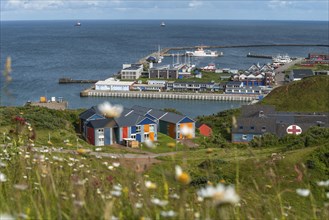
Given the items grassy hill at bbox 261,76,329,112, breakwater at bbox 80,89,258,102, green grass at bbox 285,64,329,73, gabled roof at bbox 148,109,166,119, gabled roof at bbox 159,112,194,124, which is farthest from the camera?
green grass at bbox 285,64,329,73

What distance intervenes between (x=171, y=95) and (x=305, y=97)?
14036mm

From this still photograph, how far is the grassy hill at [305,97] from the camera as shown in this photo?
80.3 feet

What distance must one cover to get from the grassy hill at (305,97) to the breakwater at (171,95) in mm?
8798

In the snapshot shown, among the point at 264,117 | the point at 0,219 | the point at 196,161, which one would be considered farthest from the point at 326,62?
the point at 0,219

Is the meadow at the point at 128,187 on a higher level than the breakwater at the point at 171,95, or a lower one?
higher

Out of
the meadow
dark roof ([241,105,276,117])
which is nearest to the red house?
dark roof ([241,105,276,117])

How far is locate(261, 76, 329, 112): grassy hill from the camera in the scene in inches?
963

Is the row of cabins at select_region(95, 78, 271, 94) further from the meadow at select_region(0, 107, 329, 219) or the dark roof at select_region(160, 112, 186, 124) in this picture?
the meadow at select_region(0, 107, 329, 219)

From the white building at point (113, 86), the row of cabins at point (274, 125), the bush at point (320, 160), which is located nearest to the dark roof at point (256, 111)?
the row of cabins at point (274, 125)

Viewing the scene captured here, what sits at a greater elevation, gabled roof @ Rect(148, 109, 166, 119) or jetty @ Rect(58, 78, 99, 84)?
gabled roof @ Rect(148, 109, 166, 119)

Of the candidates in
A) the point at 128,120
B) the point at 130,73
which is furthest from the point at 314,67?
the point at 128,120

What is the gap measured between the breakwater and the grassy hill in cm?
880

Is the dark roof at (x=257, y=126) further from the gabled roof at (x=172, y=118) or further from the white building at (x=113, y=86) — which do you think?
the white building at (x=113, y=86)

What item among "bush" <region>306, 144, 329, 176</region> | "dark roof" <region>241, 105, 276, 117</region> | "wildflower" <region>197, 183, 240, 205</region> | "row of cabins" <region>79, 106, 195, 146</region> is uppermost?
"wildflower" <region>197, 183, 240, 205</region>
